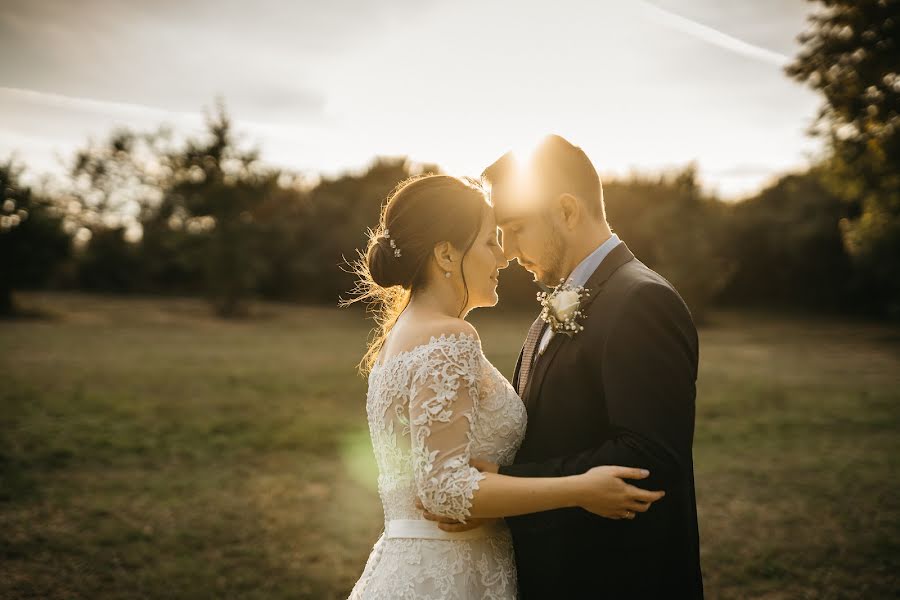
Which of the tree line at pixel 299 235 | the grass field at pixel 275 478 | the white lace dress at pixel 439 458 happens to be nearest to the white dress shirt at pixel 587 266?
the white lace dress at pixel 439 458

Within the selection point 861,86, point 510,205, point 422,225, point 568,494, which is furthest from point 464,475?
point 861,86

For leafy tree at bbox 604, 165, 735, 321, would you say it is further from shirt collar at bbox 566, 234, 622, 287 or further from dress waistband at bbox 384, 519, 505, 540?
dress waistband at bbox 384, 519, 505, 540

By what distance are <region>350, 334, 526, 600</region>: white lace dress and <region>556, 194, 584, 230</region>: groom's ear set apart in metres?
0.77

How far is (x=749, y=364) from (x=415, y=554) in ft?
64.2

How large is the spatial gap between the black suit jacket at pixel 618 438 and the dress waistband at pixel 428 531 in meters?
0.14

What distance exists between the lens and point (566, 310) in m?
2.67

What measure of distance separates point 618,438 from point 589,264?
86cm

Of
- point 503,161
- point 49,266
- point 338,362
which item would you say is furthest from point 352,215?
point 503,161

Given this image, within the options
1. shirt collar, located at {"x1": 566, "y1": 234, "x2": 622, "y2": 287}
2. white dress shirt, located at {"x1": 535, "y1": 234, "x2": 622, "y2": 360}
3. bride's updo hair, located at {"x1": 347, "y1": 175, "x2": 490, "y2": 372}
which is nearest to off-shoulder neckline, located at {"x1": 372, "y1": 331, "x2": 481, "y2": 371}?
bride's updo hair, located at {"x1": 347, "y1": 175, "x2": 490, "y2": 372}

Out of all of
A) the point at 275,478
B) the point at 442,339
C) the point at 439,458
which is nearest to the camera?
the point at 439,458

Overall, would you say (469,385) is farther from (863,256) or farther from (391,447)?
(863,256)

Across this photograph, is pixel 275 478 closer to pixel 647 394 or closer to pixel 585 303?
pixel 585 303

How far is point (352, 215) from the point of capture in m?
46.5

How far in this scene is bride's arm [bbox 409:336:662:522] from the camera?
2297mm
